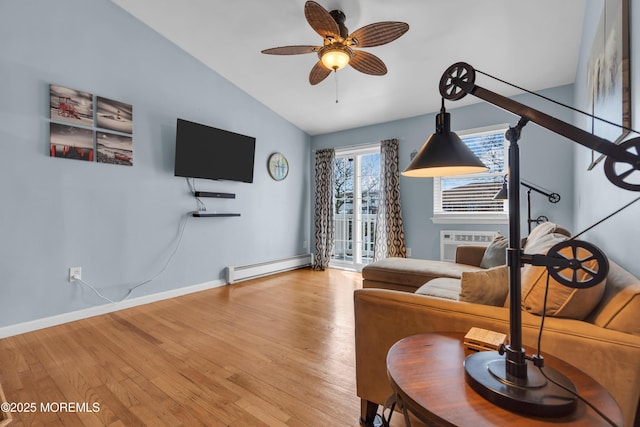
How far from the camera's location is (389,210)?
4.52m

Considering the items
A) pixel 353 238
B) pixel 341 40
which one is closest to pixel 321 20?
pixel 341 40

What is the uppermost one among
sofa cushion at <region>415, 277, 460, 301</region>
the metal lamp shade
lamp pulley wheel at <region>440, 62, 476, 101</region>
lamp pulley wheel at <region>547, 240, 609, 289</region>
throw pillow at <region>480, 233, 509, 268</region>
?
lamp pulley wheel at <region>440, 62, 476, 101</region>

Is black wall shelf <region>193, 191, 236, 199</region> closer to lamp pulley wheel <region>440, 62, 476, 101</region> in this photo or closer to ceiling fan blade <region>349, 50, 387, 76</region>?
ceiling fan blade <region>349, 50, 387, 76</region>

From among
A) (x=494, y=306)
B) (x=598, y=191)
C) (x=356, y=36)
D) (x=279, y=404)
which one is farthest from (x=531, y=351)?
(x=356, y=36)

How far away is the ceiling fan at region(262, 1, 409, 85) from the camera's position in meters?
2.15

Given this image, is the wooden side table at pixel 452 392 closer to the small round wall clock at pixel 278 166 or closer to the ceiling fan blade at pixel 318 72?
the ceiling fan blade at pixel 318 72

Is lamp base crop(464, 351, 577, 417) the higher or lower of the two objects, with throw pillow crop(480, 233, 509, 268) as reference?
lower

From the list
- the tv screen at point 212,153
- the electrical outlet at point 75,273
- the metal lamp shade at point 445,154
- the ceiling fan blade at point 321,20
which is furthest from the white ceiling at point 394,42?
the electrical outlet at point 75,273

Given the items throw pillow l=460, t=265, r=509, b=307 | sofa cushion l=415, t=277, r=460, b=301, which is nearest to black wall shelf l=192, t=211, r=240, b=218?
sofa cushion l=415, t=277, r=460, b=301

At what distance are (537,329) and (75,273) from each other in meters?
A: 3.53

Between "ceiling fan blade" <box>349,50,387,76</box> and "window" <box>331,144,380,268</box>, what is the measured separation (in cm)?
211

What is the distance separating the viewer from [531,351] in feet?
3.05

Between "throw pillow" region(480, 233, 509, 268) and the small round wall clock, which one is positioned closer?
"throw pillow" region(480, 233, 509, 268)

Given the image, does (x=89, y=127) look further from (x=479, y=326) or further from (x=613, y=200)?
(x=613, y=200)
